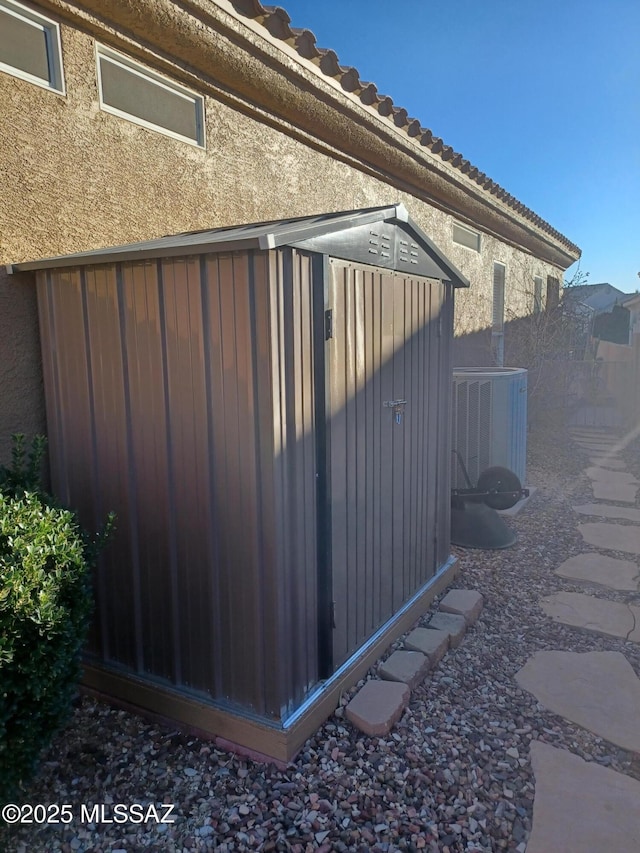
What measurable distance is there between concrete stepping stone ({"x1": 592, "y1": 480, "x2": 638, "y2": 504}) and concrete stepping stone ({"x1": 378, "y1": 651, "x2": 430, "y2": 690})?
14.6 feet

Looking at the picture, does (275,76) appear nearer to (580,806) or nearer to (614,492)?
(580,806)

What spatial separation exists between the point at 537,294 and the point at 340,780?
10683 millimetres

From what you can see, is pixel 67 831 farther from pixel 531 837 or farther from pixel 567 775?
pixel 567 775

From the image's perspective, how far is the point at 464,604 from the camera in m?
3.81

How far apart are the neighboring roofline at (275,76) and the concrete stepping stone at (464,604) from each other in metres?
3.62

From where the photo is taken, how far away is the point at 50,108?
274 centimetres

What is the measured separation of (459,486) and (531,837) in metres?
3.94

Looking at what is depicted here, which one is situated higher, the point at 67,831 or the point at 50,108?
the point at 50,108

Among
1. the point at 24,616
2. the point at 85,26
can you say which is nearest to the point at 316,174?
the point at 85,26

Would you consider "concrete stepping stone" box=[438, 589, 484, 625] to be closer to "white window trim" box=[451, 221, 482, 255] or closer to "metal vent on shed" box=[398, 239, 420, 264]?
"metal vent on shed" box=[398, 239, 420, 264]

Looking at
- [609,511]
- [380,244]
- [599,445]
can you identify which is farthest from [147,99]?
[599,445]

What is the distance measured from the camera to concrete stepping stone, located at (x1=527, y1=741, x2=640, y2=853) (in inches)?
80.2

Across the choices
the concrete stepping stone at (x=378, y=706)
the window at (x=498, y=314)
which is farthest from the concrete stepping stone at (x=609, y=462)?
the concrete stepping stone at (x=378, y=706)

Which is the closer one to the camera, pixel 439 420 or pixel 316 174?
pixel 439 420
